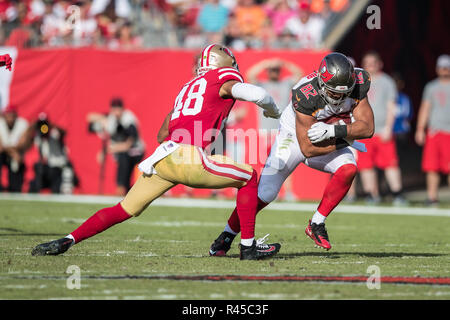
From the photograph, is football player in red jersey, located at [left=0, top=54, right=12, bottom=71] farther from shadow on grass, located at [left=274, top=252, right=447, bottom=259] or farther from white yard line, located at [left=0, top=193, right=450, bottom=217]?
white yard line, located at [left=0, top=193, right=450, bottom=217]

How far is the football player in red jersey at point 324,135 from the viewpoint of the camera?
657 centimetres

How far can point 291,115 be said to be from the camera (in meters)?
7.28

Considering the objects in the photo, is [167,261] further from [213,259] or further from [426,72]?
[426,72]

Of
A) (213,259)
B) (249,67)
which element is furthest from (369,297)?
(249,67)

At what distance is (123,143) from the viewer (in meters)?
13.6

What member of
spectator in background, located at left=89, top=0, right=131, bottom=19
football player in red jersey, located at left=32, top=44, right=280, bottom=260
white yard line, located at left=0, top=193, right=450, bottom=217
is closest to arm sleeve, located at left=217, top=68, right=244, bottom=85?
football player in red jersey, located at left=32, top=44, right=280, bottom=260

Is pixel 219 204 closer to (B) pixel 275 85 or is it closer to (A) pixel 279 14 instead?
(B) pixel 275 85

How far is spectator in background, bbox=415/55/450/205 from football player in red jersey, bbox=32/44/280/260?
7.03 m

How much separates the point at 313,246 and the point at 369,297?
9.18 ft

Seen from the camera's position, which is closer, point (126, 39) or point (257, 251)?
point (257, 251)

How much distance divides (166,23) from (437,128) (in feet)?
16.5

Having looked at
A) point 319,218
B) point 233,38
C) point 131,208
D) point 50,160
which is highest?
point 233,38

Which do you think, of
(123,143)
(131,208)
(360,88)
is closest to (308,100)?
(360,88)

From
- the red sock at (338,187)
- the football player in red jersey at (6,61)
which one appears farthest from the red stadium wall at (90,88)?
the red sock at (338,187)
